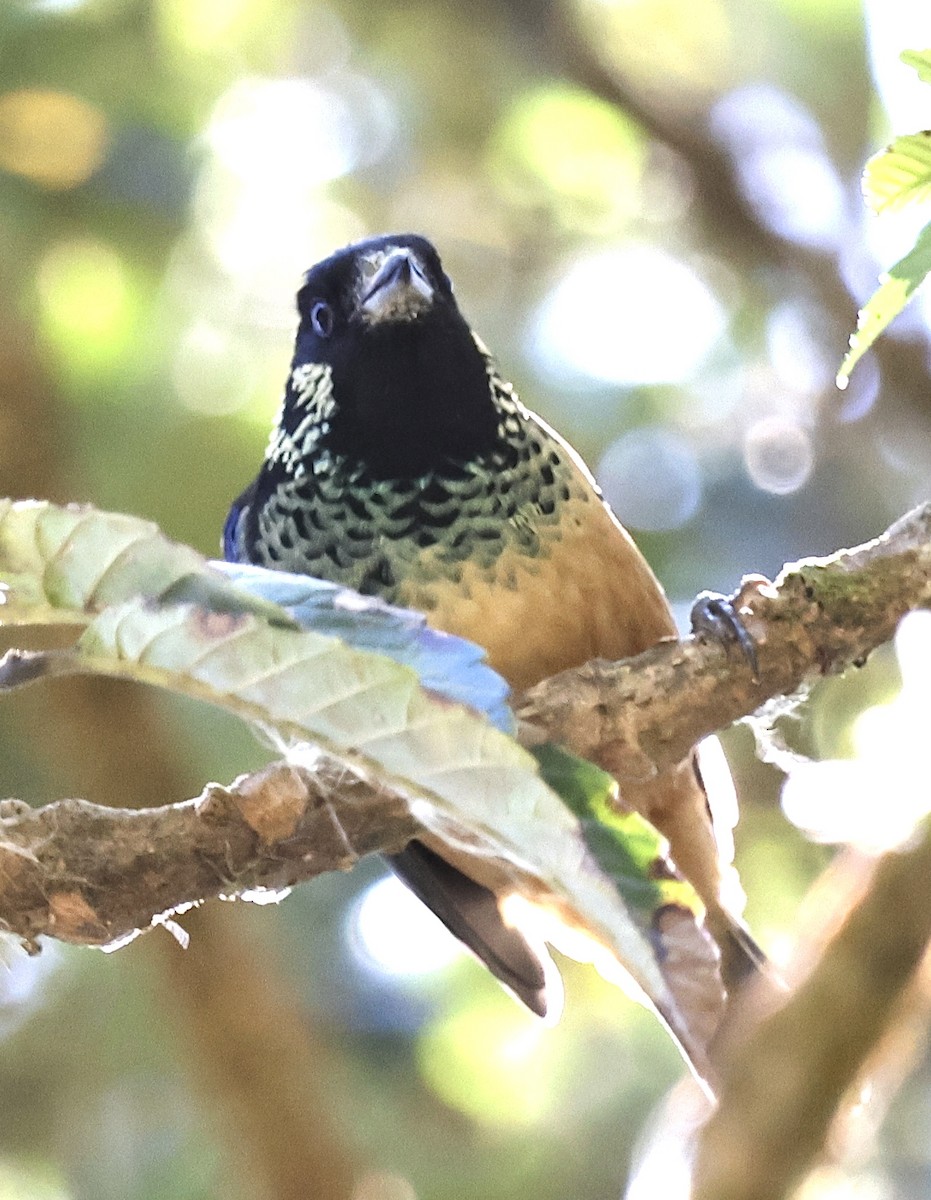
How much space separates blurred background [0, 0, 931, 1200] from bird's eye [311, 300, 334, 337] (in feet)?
2.72

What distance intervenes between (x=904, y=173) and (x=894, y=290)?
0.11 metres

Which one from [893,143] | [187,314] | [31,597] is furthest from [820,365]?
[31,597]

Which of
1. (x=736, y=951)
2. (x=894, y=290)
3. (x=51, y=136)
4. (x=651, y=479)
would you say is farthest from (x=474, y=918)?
(x=51, y=136)

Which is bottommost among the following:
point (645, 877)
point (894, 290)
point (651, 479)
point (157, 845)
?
point (651, 479)

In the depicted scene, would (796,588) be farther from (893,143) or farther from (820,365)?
(820,365)

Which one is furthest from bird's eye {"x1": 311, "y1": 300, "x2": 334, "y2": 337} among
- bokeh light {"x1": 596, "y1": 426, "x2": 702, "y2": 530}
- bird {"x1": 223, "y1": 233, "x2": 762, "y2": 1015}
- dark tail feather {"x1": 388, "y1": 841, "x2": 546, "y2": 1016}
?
bokeh light {"x1": 596, "y1": 426, "x2": 702, "y2": 530}

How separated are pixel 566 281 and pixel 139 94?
130 cm

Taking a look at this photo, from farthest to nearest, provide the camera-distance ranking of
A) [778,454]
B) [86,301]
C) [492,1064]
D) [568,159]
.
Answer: [568,159] < [778,454] < [86,301] < [492,1064]

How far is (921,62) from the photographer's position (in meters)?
1.27

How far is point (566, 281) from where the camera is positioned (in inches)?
189

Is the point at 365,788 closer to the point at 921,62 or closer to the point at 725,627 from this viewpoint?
the point at 725,627

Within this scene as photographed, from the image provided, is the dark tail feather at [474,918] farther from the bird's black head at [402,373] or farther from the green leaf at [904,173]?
the green leaf at [904,173]

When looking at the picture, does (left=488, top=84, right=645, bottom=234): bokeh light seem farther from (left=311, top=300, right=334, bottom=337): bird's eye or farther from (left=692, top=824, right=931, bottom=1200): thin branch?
(left=692, top=824, right=931, bottom=1200): thin branch

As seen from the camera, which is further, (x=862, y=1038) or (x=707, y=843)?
(x=707, y=843)
